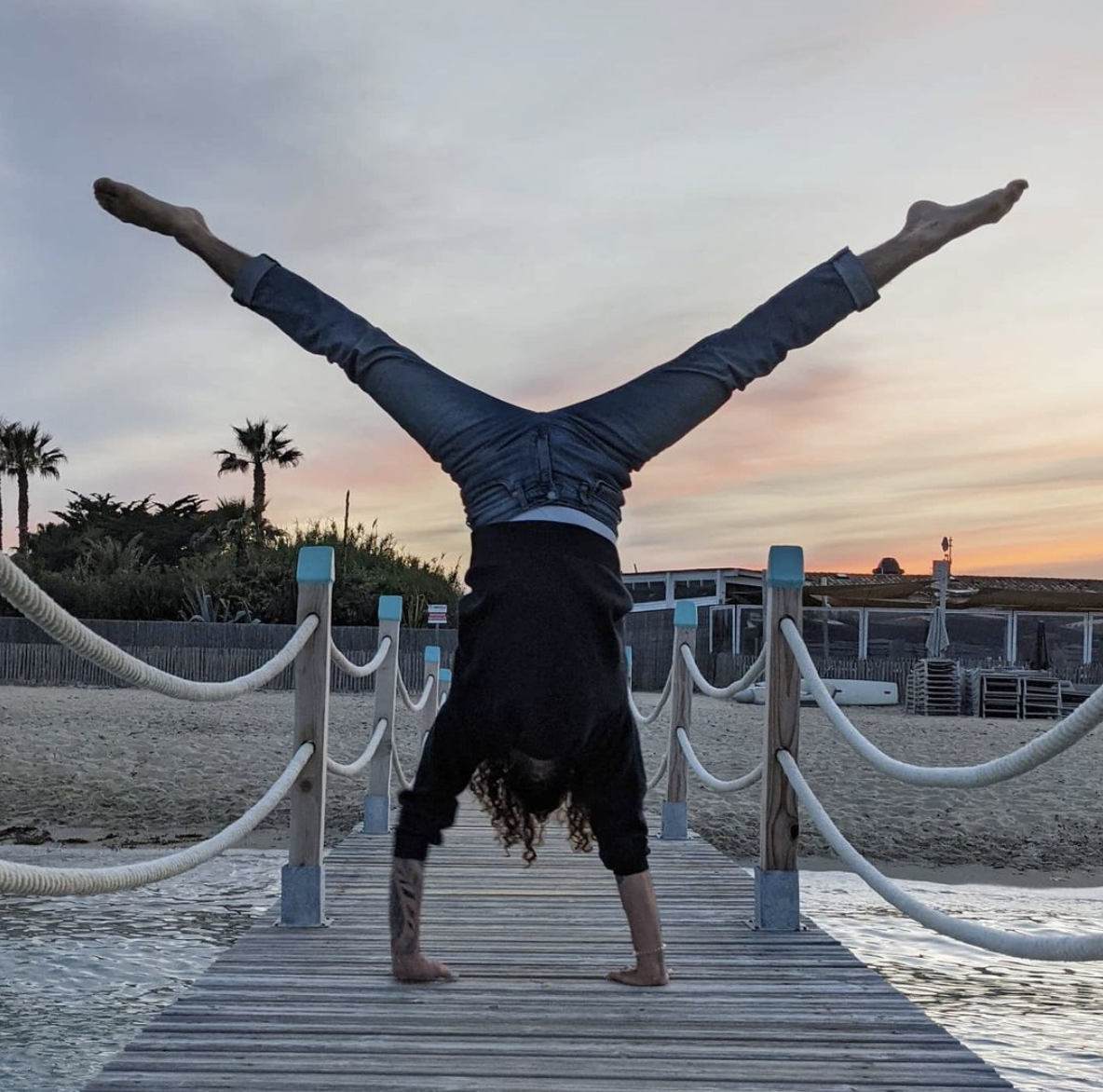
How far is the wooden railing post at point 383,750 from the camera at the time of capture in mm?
7102

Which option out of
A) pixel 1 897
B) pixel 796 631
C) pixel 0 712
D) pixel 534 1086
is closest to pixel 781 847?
pixel 796 631

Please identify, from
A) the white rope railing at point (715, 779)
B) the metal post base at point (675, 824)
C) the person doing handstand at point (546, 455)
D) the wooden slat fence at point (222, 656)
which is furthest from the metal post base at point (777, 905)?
the wooden slat fence at point (222, 656)

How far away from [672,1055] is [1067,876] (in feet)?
26.4

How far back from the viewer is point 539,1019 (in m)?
3.22

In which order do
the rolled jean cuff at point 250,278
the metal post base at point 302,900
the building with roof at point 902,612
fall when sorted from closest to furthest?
the rolled jean cuff at point 250,278, the metal post base at point 302,900, the building with roof at point 902,612

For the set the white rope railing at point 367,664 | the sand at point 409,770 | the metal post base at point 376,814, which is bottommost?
the sand at point 409,770

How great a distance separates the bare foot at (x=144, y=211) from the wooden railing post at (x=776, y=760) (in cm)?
247

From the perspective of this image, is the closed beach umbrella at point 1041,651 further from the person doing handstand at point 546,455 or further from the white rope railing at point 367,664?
the person doing handstand at point 546,455

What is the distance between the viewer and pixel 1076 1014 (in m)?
5.10

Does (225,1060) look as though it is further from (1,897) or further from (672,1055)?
(1,897)

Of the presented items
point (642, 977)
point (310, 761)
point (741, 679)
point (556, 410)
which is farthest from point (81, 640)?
point (741, 679)

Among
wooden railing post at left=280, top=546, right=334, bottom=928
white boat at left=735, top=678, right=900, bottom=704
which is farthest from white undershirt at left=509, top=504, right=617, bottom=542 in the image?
white boat at left=735, top=678, right=900, bottom=704

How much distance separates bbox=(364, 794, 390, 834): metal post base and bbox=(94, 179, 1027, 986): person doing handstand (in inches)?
164

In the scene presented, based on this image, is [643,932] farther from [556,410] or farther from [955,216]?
[955,216]
